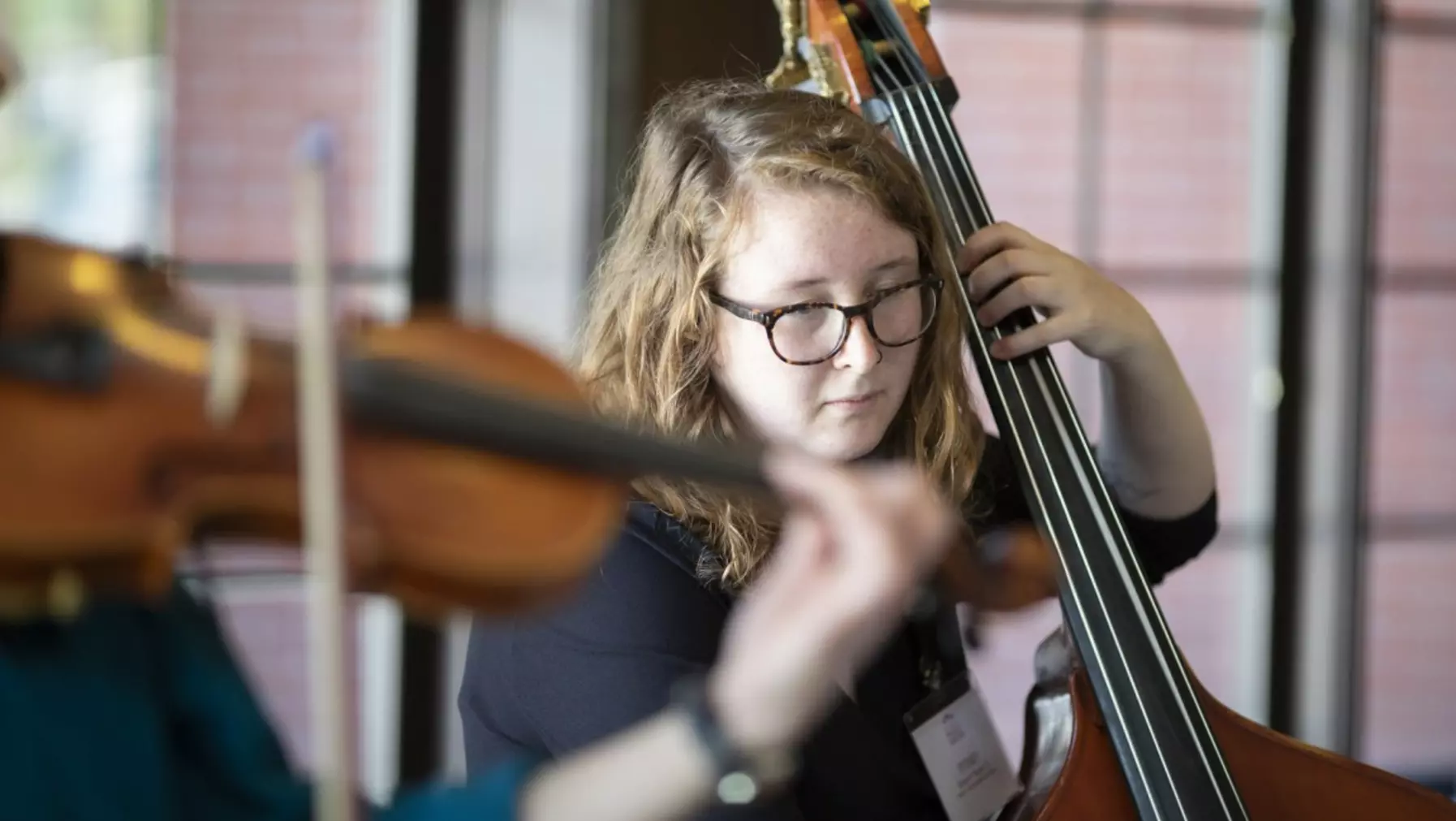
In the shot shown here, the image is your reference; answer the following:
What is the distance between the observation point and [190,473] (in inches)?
21.2

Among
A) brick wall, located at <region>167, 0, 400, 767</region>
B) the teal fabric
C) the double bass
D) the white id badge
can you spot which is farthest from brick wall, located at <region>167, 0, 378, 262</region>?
the teal fabric

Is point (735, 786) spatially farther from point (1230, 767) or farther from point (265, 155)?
point (265, 155)

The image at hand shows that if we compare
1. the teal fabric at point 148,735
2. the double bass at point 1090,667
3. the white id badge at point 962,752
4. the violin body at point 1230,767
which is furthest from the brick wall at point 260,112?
the teal fabric at point 148,735

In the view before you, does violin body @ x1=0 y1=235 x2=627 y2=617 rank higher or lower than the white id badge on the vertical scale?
higher

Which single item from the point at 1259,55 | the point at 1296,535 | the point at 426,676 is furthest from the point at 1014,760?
the point at 1259,55

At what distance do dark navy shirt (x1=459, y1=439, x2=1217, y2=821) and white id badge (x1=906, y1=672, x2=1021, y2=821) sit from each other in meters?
0.01

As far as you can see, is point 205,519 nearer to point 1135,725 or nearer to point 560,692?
point 560,692

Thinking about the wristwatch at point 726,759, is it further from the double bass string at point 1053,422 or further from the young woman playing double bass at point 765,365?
the double bass string at point 1053,422

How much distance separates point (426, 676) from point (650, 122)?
1160 millimetres

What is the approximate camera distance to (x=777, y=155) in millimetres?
1030

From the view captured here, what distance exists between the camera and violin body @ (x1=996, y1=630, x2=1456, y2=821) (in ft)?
3.09

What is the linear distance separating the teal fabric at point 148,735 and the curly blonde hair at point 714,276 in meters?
0.41

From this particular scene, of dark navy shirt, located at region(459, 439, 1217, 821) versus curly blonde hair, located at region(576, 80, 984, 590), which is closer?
dark navy shirt, located at region(459, 439, 1217, 821)

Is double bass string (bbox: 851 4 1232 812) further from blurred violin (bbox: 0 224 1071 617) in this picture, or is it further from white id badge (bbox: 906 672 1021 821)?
blurred violin (bbox: 0 224 1071 617)
